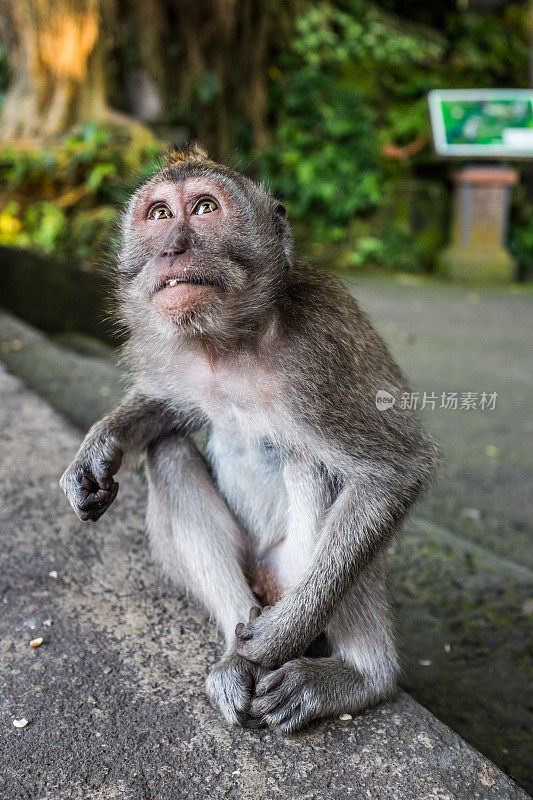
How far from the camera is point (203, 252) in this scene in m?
2.03

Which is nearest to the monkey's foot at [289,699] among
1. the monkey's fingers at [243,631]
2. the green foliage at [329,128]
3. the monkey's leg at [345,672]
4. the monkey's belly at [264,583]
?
the monkey's leg at [345,672]

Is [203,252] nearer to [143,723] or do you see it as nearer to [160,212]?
[160,212]

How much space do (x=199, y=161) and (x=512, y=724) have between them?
221cm

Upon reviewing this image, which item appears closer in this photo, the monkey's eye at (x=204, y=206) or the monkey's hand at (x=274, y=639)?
the monkey's hand at (x=274, y=639)

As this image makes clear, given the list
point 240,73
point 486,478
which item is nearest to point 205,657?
point 486,478

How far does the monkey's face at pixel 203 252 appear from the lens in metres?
2.01

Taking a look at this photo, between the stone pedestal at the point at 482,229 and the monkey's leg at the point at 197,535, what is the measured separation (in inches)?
386

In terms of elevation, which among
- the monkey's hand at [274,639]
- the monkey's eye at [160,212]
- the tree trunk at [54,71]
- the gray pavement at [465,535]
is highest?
the tree trunk at [54,71]

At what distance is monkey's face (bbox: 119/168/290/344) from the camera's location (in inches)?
79.3

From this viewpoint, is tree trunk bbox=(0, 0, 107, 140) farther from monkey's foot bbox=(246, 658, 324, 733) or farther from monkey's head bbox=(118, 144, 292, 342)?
monkey's foot bbox=(246, 658, 324, 733)

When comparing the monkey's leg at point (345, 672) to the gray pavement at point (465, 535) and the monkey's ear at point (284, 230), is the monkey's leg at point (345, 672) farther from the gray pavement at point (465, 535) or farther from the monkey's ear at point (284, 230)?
the monkey's ear at point (284, 230)

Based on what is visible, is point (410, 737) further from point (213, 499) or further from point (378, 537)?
point (213, 499)

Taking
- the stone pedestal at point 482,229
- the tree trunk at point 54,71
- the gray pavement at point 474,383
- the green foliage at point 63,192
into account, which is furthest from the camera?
the stone pedestal at point 482,229

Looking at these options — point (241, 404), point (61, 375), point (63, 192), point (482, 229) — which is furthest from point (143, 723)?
point (482, 229)
